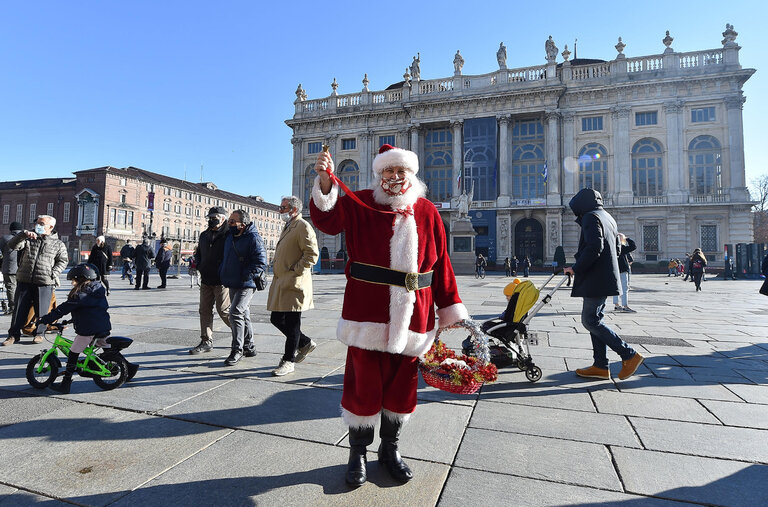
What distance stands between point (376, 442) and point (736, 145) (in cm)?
3887

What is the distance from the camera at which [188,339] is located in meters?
5.47

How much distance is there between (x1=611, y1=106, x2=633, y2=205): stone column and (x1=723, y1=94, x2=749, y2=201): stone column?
6.65 metres

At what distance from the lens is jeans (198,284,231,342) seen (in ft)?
15.6

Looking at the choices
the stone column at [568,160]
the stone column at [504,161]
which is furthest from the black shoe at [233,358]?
the stone column at [568,160]

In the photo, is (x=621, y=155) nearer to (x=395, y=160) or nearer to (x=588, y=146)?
(x=588, y=146)

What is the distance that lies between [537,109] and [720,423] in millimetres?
34798

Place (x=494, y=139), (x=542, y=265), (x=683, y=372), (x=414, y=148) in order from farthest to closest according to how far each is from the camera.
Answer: (x=414, y=148)
(x=494, y=139)
(x=542, y=265)
(x=683, y=372)

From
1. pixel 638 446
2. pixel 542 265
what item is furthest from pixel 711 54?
pixel 638 446

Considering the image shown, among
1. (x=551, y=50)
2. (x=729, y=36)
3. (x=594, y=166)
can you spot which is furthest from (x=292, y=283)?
(x=729, y=36)

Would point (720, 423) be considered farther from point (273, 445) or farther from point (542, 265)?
point (542, 265)

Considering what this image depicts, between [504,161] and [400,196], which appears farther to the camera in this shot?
[504,161]

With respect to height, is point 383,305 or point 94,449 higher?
point 383,305

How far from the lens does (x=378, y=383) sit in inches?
85.2

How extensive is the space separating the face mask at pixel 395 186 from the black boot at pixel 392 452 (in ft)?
4.26
